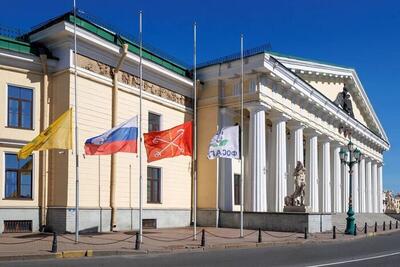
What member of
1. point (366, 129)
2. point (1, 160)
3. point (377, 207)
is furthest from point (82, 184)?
point (377, 207)

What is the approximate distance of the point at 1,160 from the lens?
74.9 feet

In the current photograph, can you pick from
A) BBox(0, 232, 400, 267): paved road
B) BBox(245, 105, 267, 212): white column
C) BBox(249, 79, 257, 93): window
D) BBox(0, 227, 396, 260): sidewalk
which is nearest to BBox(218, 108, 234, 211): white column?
BBox(245, 105, 267, 212): white column

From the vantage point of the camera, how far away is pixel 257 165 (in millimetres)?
31891

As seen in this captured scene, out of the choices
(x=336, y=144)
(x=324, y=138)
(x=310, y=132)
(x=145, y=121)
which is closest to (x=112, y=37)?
(x=145, y=121)

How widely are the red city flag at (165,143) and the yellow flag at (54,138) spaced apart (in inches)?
127

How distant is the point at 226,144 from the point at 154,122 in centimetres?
830


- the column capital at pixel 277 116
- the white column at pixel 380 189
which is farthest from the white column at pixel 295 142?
the white column at pixel 380 189

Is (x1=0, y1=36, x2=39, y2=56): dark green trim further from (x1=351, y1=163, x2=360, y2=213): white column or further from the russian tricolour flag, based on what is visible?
(x1=351, y1=163, x2=360, y2=213): white column

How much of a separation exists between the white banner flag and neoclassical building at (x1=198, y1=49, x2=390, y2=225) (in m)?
8.46

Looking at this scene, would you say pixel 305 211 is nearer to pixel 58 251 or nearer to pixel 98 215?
pixel 98 215

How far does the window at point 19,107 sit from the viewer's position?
Result: 2352cm

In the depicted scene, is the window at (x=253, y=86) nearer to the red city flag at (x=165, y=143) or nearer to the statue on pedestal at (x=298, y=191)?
the statue on pedestal at (x=298, y=191)

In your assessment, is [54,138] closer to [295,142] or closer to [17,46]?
[17,46]

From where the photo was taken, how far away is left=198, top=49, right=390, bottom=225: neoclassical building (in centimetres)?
3192
